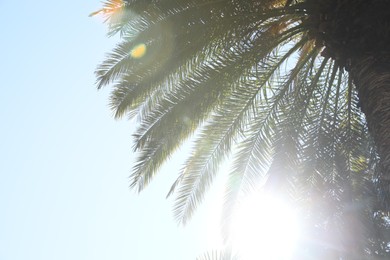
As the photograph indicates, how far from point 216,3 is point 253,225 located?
3.82 meters

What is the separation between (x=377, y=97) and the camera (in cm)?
584

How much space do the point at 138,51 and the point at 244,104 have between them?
2158 mm

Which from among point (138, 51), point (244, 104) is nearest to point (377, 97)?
point (244, 104)

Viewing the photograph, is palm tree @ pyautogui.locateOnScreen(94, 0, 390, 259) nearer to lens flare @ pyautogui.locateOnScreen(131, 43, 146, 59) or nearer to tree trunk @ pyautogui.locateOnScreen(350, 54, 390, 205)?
lens flare @ pyautogui.locateOnScreen(131, 43, 146, 59)

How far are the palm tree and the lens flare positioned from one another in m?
0.02

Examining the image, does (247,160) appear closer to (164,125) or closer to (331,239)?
(164,125)

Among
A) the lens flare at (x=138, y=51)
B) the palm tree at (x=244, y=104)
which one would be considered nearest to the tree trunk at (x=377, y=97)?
the palm tree at (x=244, y=104)

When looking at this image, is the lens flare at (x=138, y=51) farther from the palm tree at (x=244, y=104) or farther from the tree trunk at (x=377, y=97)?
the tree trunk at (x=377, y=97)

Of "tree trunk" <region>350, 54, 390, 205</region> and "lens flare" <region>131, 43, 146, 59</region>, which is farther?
"lens flare" <region>131, 43, 146, 59</region>

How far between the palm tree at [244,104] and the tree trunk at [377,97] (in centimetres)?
125

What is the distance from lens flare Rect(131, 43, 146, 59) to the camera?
27.3ft

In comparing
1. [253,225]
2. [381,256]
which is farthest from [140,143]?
[381,256]

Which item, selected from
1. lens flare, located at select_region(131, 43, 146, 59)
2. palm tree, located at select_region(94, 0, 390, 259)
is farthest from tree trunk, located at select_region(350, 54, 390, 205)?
lens flare, located at select_region(131, 43, 146, 59)

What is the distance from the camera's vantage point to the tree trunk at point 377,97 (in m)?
5.48
